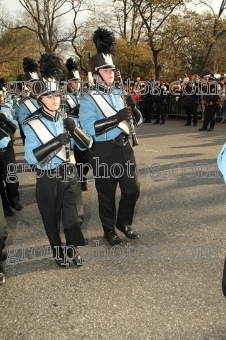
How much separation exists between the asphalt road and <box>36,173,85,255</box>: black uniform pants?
360 millimetres

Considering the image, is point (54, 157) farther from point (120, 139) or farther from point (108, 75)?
point (108, 75)

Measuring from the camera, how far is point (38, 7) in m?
30.3

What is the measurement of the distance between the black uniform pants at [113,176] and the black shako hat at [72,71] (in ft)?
11.3

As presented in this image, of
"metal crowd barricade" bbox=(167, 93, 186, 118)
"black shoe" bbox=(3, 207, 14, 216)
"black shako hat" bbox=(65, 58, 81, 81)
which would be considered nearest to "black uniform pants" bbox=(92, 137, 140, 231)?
"black shoe" bbox=(3, 207, 14, 216)

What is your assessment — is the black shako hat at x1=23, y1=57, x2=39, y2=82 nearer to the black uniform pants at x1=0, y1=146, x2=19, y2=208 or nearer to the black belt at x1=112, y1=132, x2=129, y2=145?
the black uniform pants at x1=0, y1=146, x2=19, y2=208

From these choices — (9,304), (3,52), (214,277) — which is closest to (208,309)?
(214,277)

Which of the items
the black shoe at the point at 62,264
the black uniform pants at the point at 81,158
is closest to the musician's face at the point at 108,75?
the black shoe at the point at 62,264

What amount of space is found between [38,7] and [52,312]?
31.3 meters

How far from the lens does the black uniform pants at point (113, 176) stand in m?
4.00

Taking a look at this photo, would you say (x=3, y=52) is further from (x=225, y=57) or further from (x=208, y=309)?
(x=208, y=309)

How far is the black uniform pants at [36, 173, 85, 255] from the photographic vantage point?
3.54 metres

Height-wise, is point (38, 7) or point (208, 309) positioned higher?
point (38, 7)

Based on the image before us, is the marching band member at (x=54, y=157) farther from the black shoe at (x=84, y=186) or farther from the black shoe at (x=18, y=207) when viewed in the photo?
the black shoe at (x=84, y=186)

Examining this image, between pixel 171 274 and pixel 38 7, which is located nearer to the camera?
pixel 171 274
